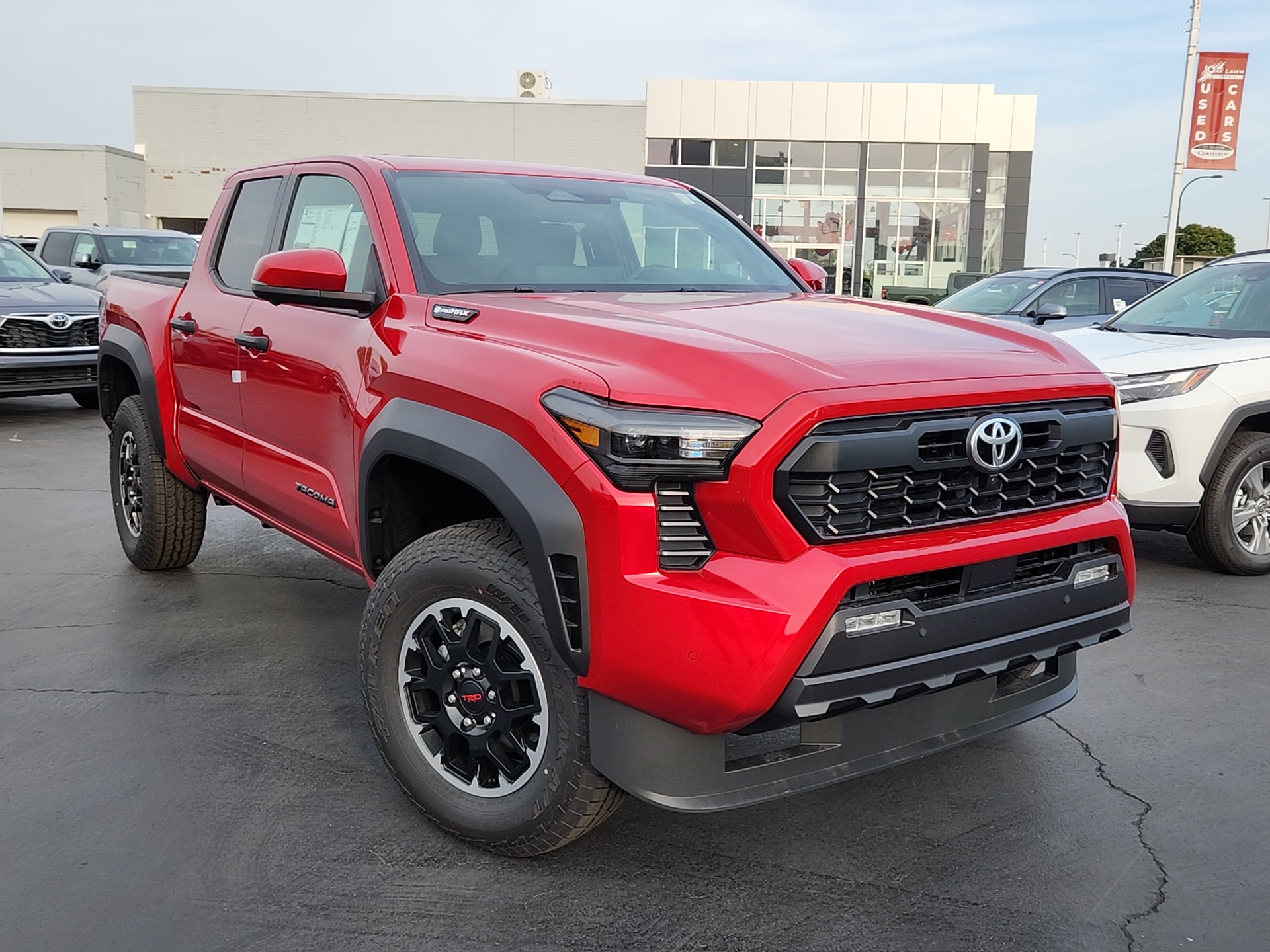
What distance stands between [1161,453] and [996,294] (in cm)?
661

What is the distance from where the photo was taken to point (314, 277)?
3445mm

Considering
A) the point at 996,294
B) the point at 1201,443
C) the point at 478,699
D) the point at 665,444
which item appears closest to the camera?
the point at 665,444

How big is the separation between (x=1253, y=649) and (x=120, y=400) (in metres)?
5.39

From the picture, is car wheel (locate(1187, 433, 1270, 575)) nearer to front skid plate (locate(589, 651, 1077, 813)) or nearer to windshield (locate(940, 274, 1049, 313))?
front skid plate (locate(589, 651, 1077, 813))

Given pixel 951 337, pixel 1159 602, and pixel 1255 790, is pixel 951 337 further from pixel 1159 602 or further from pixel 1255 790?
pixel 1159 602

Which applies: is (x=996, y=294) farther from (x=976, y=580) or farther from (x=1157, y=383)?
(x=976, y=580)

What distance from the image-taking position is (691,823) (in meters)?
3.24

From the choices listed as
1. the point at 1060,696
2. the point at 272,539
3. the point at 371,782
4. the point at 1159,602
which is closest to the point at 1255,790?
the point at 1060,696

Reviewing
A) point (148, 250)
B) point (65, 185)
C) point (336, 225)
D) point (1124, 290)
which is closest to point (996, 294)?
point (1124, 290)

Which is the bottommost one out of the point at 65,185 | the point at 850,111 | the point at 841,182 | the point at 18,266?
the point at 18,266

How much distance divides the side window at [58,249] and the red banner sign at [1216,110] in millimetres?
21271

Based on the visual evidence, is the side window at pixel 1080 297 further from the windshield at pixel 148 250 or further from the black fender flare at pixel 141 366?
the windshield at pixel 148 250

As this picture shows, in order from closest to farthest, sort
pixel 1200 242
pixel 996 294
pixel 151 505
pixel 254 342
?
pixel 254 342
pixel 151 505
pixel 996 294
pixel 1200 242

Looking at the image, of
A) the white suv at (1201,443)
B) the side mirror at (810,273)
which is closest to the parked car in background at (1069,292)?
the white suv at (1201,443)
